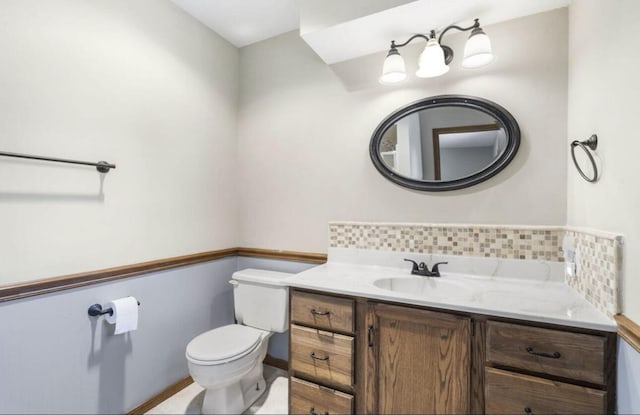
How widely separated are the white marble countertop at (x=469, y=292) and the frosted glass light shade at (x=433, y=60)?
1.14 meters

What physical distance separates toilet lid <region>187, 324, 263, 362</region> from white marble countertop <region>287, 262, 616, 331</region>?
1.63ft

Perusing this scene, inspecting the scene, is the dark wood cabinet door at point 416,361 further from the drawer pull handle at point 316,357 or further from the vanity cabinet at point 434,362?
the drawer pull handle at point 316,357

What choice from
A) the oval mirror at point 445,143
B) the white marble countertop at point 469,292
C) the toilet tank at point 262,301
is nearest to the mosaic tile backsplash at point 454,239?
the white marble countertop at point 469,292

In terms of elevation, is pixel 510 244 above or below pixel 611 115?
below

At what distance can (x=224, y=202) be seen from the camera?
7.52ft

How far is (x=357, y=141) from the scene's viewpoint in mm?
1921

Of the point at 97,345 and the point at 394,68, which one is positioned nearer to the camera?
the point at 97,345

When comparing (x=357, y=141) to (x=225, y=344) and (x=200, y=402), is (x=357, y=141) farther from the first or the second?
(x=200, y=402)

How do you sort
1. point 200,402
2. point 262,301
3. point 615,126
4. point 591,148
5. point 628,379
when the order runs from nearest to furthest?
point 628,379
point 615,126
point 591,148
point 200,402
point 262,301

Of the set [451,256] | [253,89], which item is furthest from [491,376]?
[253,89]

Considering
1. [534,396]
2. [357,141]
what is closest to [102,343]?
[357,141]

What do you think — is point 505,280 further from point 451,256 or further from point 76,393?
point 76,393

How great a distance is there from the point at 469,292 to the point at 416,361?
42cm

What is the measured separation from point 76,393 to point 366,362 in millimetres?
1431
